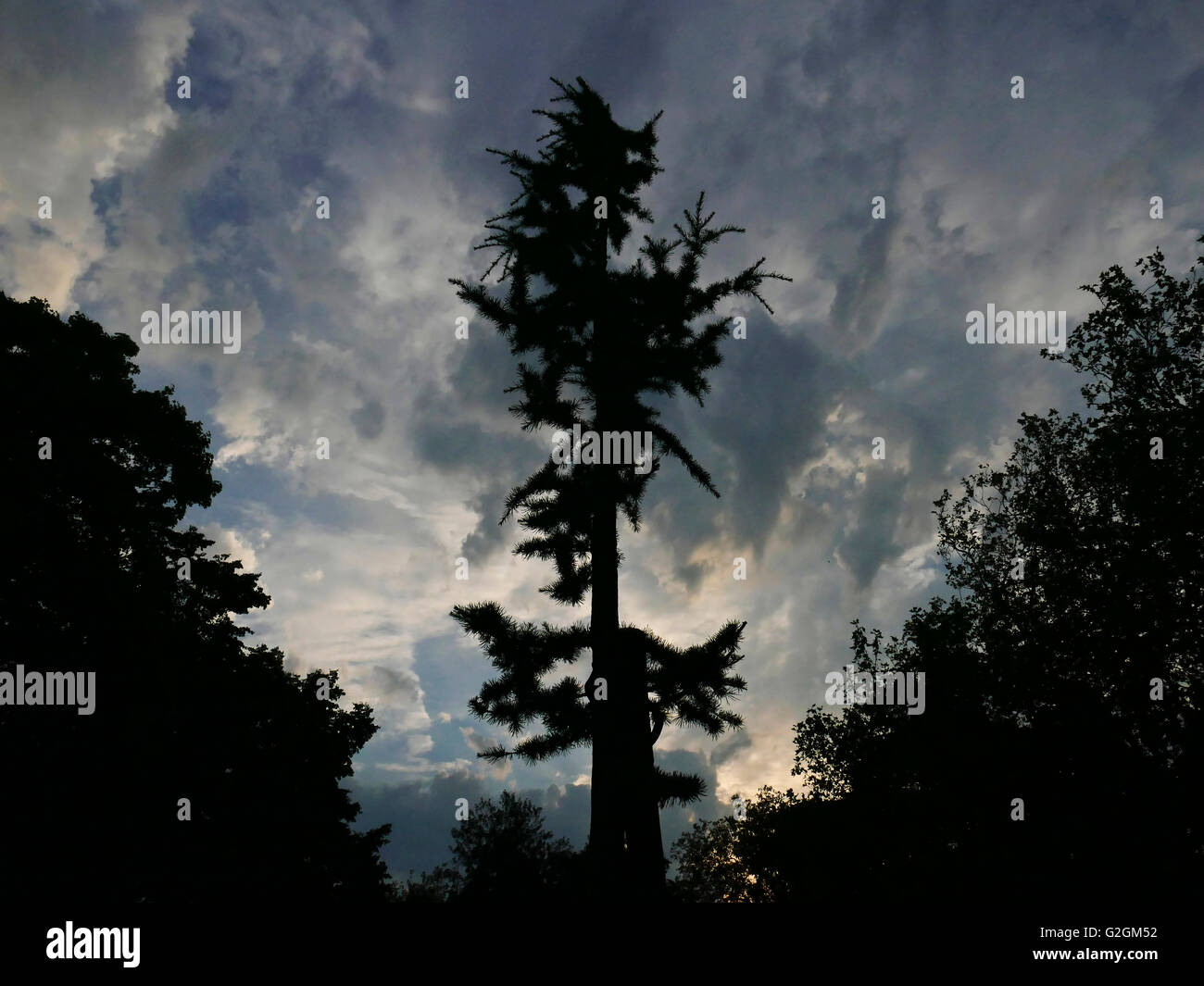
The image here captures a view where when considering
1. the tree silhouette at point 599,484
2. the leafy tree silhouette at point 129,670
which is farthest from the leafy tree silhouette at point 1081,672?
the leafy tree silhouette at point 129,670

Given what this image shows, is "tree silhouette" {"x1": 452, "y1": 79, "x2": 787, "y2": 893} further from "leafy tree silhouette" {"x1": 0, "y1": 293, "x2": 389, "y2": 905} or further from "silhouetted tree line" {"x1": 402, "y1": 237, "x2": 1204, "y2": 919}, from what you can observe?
"leafy tree silhouette" {"x1": 0, "y1": 293, "x2": 389, "y2": 905}

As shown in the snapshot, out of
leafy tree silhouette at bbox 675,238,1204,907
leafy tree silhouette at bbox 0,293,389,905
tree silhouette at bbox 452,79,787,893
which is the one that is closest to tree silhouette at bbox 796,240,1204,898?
leafy tree silhouette at bbox 675,238,1204,907

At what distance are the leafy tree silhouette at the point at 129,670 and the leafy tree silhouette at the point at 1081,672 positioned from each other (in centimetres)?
1351

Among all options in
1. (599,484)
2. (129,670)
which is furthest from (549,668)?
(129,670)

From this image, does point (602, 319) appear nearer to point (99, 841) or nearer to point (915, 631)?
point (99, 841)

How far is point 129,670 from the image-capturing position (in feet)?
40.2

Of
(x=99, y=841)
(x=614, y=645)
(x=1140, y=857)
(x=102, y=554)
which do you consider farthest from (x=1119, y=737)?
(x=102, y=554)

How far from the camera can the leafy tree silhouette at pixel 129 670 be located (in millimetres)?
11383

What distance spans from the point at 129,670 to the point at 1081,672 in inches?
917

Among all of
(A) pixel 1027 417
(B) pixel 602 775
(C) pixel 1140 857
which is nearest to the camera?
(B) pixel 602 775

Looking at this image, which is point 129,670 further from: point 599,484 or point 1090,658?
point 1090,658

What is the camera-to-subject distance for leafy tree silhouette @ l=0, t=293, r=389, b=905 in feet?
37.3
